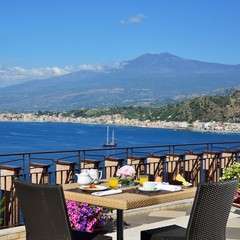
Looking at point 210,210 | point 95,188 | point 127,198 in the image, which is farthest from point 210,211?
point 95,188

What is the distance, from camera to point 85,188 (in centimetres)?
509

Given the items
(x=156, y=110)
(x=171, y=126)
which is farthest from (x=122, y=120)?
(x=171, y=126)

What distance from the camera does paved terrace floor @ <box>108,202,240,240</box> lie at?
6738 millimetres

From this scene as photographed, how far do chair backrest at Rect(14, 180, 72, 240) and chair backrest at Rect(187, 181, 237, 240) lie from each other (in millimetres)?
839

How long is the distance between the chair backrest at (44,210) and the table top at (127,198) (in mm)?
509

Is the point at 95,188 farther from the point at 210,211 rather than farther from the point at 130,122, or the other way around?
the point at 130,122

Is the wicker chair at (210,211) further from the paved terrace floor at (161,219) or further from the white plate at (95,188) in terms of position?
the paved terrace floor at (161,219)

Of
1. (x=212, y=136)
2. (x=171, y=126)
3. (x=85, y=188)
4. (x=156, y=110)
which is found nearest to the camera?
(x=85, y=188)

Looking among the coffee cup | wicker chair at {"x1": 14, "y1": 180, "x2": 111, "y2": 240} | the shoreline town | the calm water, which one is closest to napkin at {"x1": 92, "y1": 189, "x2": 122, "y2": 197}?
the coffee cup

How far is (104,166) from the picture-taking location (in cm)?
953

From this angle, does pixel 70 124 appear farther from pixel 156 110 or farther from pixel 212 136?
pixel 212 136

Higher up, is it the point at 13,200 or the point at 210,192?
the point at 210,192

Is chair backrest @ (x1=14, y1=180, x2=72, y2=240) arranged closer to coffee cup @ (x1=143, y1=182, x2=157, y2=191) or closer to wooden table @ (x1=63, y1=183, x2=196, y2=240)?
wooden table @ (x1=63, y1=183, x2=196, y2=240)

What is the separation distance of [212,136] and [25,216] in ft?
365
